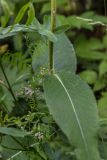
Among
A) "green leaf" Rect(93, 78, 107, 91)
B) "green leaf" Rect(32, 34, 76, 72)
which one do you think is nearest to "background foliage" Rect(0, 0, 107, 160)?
"green leaf" Rect(32, 34, 76, 72)

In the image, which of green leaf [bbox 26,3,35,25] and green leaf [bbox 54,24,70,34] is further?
green leaf [bbox 54,24,70,34]

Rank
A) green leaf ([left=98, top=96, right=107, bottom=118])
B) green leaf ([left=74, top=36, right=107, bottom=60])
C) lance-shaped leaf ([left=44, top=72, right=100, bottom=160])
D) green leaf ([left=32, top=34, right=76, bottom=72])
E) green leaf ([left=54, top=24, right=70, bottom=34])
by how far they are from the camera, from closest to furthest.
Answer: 1. lance-shaped leaf ([left=44, top=72, right=100, bottom=160])
2. green leaf ([left=54, top=24, right=70, bottom=34])
3. green leaf ([left=32, top=34, right=76, bottom=72])
4. green leaf ([left=98, top=96, right=107, bottom=118])
5. green leaf ([left=74, top=36, right=107, bottom=60])

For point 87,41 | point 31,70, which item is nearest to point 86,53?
point 87,41

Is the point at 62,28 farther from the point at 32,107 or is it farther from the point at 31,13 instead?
the point at 32,107

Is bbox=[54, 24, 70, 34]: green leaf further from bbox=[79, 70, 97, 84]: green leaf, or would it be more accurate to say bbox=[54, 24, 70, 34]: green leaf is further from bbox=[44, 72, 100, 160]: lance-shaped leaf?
bbox=[79, 70, 97, 84]: green leaf

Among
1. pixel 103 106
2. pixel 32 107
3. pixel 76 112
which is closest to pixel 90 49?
pixel 103 106

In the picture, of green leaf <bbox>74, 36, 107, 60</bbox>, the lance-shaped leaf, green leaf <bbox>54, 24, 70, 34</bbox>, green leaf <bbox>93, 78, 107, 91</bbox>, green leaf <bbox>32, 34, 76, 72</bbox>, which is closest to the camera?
the lance-shaped leaf

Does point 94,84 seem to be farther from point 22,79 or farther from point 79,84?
point 79,84

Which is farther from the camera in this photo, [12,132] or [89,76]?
[89,76]
